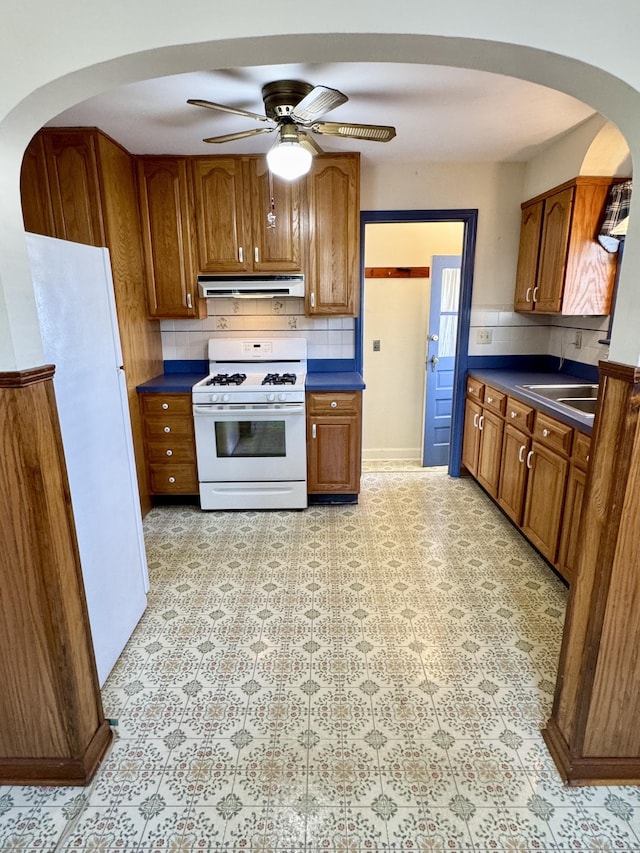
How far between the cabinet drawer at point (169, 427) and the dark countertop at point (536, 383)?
209 cm

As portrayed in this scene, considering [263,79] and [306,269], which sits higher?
[263,79]

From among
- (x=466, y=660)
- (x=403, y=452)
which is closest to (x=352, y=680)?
(x=466, y=660)

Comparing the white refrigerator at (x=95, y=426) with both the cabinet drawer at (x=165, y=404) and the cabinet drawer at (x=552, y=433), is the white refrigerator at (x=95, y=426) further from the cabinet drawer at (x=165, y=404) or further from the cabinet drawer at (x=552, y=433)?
the cabinet drawer at (x=552, y=433)

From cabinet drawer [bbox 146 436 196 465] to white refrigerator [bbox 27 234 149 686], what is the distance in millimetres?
1051

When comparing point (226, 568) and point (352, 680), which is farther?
point (226, 568)

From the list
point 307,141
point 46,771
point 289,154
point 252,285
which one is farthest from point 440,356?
point 46,771

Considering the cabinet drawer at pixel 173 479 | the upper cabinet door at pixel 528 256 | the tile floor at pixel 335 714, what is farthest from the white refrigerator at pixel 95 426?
the upper cabinet door at pixel 528 256

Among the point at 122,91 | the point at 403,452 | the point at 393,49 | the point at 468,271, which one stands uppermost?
the point at 122,91

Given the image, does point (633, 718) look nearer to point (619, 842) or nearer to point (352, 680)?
point (619, 842)

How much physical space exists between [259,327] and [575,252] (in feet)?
7.06

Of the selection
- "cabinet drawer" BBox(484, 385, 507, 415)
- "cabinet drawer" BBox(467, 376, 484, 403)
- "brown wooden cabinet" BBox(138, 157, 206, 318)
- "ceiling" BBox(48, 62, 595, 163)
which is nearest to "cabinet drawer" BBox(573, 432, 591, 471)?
"cabinet drawer" BBox(484, 385, 507, 415)

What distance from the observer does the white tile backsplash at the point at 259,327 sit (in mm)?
3574

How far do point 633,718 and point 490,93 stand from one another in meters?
2.55

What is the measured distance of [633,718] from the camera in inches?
56.2
